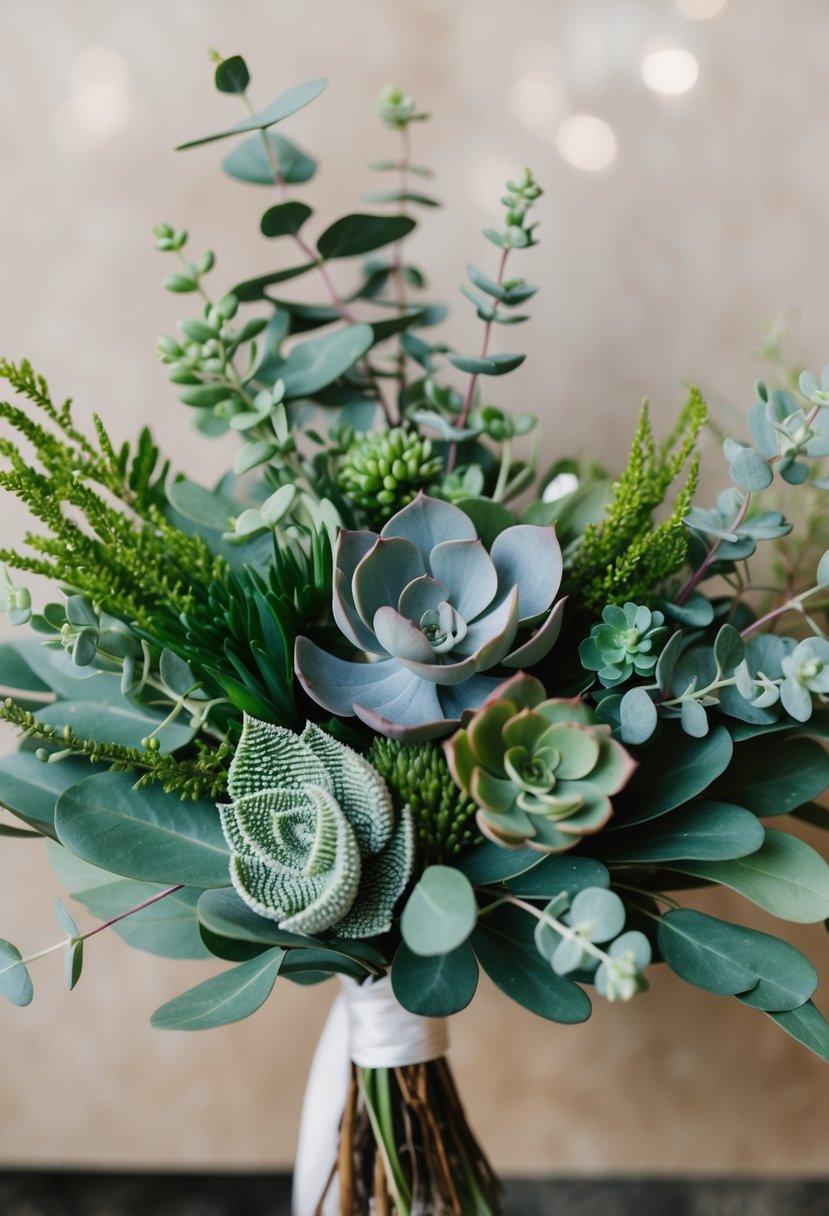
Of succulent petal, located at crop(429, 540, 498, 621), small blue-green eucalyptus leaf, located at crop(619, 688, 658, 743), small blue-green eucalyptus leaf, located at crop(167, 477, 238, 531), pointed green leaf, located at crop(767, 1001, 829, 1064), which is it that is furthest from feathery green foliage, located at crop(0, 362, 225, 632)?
pointed green leaf, located at crop(767, 1001, 829, 1064)

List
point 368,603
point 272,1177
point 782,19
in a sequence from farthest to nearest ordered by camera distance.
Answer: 1. point 272,1177
2. point 782,19
3. point 368,603

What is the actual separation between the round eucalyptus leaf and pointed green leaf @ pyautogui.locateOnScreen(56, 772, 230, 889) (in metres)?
0.11

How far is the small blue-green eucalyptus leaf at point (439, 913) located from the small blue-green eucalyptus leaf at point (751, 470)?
0.80ft

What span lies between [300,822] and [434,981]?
11 centimetres

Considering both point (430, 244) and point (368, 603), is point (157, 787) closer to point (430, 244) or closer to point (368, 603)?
point (368, 603)

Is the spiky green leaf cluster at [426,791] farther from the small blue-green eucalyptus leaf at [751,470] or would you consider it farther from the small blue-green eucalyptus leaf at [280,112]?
the small blue-green eucalyptus leaf at [280,112]

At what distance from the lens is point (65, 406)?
1.70ft

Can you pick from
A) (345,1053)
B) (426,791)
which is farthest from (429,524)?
(345,1053)

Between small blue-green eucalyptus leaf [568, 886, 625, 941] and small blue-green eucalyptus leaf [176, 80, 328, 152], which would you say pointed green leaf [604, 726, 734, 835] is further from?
small blue-green eucalyptus leaf [176, 80, 328, 152]

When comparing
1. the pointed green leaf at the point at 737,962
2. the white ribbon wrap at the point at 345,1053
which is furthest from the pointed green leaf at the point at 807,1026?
the white ribbon wrap at the point at 345,1053

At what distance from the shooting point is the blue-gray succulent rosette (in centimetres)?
49

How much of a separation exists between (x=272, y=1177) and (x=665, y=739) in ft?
2.15

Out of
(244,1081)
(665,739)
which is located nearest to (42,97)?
(665,739)

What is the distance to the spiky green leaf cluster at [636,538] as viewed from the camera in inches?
20.3
